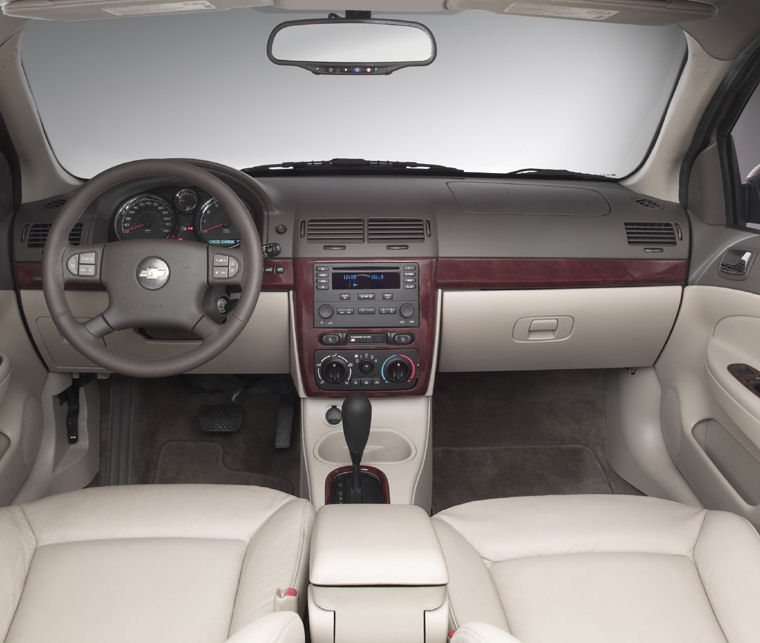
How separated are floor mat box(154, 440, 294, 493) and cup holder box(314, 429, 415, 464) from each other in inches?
20.3

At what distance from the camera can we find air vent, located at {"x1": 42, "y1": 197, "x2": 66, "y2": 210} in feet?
6.98

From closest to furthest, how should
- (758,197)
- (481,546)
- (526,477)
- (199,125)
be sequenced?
(481,546)
(758,197)
(526,477)
(199,125)

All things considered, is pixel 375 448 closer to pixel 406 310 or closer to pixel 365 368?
pixel 365 368

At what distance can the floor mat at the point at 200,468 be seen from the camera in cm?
265

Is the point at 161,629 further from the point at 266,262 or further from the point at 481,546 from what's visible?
the point at 266,262

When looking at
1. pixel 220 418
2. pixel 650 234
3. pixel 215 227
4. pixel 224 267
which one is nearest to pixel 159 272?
pixel 224 267

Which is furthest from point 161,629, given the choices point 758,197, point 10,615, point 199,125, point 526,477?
point 199,125

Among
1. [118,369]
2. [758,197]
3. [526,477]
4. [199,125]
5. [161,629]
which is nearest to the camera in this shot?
[161,629]

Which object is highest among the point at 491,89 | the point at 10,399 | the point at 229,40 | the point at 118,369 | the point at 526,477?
the point at 229,40

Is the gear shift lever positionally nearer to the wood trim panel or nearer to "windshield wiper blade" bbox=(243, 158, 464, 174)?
the wood trim panel

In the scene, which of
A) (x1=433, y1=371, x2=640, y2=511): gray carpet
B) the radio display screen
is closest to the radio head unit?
the radio display screen

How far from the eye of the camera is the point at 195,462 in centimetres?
269

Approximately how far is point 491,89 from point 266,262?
1.40 meters

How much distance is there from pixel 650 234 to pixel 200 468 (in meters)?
1.92
